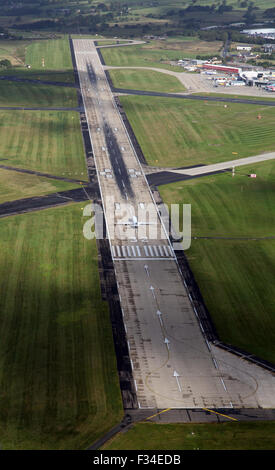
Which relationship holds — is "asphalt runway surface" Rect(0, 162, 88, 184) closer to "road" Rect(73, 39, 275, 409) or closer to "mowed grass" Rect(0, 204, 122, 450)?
"road" Rect(73, 39, 275, 409)

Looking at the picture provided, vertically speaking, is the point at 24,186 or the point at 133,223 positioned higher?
Result: the point at 24,186

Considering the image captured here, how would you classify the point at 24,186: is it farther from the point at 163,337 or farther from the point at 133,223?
the point at 163,337

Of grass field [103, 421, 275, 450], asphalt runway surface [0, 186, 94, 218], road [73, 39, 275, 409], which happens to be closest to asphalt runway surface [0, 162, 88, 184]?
asphalt runway surface [0, 186, 94, 218]

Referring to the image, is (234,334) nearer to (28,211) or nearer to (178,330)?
(178,330)

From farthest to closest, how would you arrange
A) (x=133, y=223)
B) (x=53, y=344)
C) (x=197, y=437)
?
(x=133, y=223), (x=53, y=344), (x=197, y=437)

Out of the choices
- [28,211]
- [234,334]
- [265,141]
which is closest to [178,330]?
[234,334]

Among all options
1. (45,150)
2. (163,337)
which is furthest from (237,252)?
(45,150)

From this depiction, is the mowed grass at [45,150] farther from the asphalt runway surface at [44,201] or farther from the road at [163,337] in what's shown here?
the road at [163,337]
